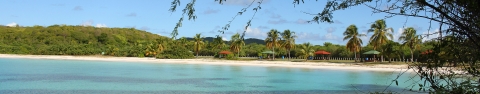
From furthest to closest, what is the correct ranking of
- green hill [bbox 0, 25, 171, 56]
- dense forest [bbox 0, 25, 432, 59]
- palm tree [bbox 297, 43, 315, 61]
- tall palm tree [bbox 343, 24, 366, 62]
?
green hill [bbox 0, 25, 171, 56] → palm tree [bbox 297, 43, 315, 61] → dense forest [bbox 0, 25, 432, 59] → tall palm tree [bbox 343, 24, 366, 62]

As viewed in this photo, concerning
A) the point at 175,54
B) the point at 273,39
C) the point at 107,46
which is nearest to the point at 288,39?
the point at 273,39

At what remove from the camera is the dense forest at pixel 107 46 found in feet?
170

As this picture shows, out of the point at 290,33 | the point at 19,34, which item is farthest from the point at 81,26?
the point at 290,33

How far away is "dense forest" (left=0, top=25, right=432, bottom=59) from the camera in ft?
170

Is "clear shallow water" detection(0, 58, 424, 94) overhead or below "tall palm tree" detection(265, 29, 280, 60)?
below

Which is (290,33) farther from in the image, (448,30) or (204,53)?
(448,30)

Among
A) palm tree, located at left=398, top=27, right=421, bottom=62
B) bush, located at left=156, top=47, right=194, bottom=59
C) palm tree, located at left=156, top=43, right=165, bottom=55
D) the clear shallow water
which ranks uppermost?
palm tree, located at left=156, top=43, right=165, bottom=55

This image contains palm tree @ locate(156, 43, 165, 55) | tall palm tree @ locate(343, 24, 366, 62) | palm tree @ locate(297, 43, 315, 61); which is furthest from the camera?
palm tree @ locate(156, 43, 165, 55)

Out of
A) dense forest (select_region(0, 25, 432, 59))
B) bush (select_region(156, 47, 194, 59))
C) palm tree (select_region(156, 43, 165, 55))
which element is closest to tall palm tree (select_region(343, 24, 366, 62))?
dense forest (select_region(0, 25, 432, 59))

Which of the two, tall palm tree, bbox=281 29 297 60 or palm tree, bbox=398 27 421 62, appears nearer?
palm tree, bbox=398 27 421 62

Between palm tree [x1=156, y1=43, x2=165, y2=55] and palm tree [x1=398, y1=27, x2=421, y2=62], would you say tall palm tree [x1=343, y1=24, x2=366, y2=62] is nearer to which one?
palm tree [x1=156, y1=43, x2=165, y2=55]

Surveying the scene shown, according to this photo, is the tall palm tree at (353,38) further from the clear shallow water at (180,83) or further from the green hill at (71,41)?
the green hill at (71,41)

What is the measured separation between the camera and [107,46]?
210ft

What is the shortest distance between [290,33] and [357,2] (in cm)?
4670
